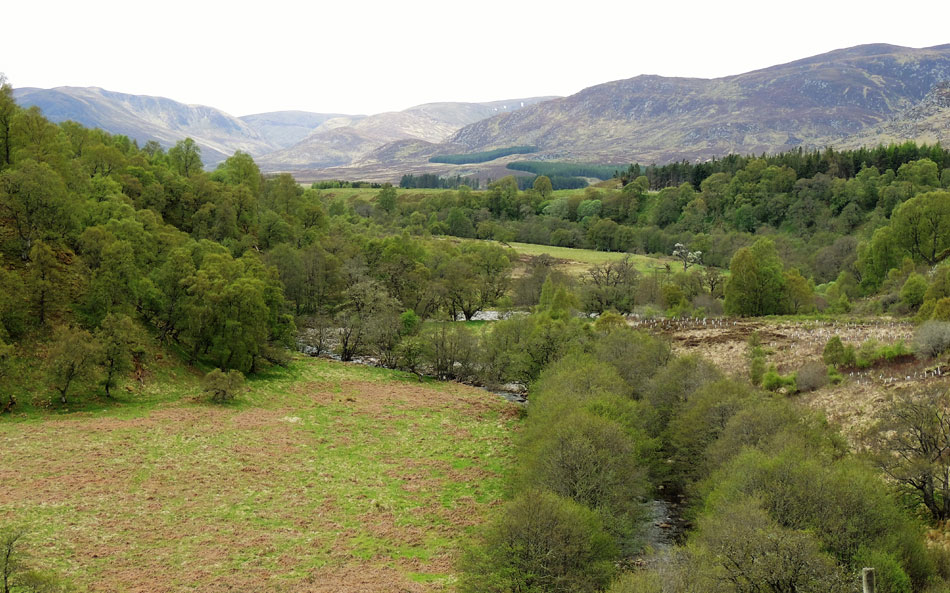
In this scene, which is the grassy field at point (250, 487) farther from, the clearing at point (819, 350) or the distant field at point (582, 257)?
the distant field at point (582, 257)

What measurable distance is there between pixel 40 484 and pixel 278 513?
13.6 metres

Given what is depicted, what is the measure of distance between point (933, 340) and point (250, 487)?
50.7 m

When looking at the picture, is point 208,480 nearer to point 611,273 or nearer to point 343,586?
point 343,586

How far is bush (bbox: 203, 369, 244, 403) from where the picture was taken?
180 feet

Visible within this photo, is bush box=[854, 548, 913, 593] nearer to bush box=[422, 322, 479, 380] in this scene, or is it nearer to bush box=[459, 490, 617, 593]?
bush box=[459, 490, 617, 593]

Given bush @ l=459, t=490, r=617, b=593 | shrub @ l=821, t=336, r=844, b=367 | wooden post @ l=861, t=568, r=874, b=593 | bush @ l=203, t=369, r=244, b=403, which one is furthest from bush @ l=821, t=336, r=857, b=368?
bush @ l=203, t=369, r=244, b=403

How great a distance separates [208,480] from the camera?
3922 cm

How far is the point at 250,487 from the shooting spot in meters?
38.9

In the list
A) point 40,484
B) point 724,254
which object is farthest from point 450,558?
point 724,254

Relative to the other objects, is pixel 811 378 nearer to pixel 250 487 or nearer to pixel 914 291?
pixel 914 291

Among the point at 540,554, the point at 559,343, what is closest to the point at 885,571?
the point at 540,554

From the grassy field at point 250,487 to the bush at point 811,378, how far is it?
24.5 m

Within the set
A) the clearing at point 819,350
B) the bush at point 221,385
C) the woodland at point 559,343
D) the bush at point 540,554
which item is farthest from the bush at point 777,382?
the bush at point 221,385

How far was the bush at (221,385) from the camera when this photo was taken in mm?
54844
